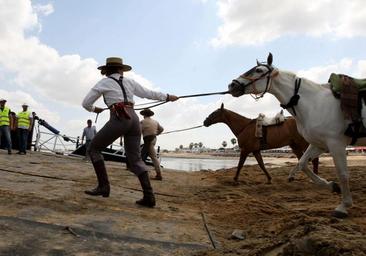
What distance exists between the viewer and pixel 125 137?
17.4ft

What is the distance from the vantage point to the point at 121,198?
5535 millimetres

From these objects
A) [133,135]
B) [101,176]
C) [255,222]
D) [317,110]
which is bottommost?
[255,222]

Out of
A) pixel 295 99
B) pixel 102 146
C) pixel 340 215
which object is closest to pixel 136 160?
pixel 102 146

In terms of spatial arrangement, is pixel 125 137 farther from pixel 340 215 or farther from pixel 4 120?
pixel 4 120

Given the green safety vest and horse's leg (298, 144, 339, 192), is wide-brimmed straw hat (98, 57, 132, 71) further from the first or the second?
the green safety vest

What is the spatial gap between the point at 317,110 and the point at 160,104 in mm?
2515

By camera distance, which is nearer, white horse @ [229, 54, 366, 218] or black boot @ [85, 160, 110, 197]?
white horse @ [229, 54, 366, 218]

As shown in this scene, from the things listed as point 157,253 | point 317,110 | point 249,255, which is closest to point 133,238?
point 157,253

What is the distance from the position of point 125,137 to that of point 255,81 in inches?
84.7

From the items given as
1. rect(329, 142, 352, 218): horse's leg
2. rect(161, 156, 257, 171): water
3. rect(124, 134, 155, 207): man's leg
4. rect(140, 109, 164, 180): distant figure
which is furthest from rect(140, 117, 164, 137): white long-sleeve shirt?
rect(161, 156, 257, 171): water

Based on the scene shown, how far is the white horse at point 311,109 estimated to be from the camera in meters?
5.04

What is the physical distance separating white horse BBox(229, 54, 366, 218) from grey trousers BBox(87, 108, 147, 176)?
172 cm

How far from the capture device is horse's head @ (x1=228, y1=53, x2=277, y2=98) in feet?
19.4

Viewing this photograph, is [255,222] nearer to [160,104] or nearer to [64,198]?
[64,198]
